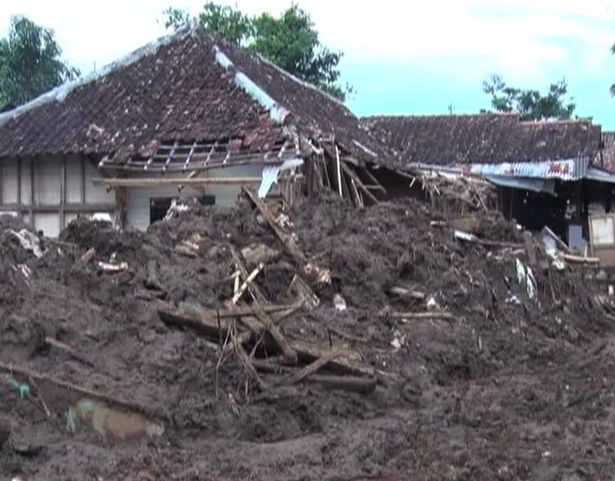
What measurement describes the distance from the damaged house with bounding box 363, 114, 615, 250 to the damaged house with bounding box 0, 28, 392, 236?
272 inches

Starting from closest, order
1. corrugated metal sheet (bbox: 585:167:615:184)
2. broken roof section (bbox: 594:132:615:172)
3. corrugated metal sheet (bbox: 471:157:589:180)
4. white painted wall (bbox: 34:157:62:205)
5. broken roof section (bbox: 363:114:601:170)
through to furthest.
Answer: white painted wall (bbox: 34:157:62:205), corrugated metal sheet (bbox: 471:157:589:180), corrugated metal sheet (bbox: 585:167:615:184), broken roof section (bbox: 363:114:601:170), broken roof section (bbox: 594:132:615:172)

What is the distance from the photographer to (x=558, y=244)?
18641mm

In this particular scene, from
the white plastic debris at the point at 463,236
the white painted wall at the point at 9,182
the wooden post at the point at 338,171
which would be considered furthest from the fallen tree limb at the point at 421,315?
the white painted wall at the point at 9,182

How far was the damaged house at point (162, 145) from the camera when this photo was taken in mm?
17469

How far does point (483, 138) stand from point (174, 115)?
43.3 ft

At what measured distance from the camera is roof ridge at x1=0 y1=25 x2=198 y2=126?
2034 cm

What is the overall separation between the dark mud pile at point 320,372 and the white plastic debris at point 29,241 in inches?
4.6

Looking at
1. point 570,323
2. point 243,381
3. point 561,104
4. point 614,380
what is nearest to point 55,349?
point 243,381

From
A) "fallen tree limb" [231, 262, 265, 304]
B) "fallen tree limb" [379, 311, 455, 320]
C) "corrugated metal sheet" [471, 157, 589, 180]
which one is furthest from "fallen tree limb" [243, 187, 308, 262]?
"corrugated metal sheet" [471, 157, 589, 180]

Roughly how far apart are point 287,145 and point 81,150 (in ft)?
12.8

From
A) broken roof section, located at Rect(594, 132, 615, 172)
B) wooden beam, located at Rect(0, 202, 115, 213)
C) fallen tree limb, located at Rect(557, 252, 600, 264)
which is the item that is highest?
broken roof section, located at Rect(594, 132, 615, 172)

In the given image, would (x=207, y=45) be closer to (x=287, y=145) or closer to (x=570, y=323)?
(x=287, y=145)

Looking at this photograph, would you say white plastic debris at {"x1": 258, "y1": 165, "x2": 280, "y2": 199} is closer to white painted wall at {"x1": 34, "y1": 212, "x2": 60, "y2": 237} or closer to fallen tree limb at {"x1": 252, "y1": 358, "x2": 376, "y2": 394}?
white painted wall at {"x1": 34, "y1": 212, "x2": 60, "y2": 237}

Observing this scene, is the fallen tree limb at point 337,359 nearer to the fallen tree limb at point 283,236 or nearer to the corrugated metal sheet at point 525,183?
the fallen tree limb at point 283,236
